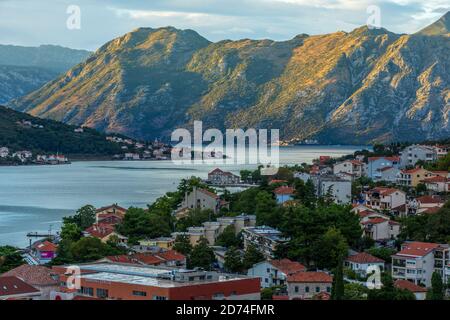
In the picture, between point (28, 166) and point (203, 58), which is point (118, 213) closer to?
point (28, 166)

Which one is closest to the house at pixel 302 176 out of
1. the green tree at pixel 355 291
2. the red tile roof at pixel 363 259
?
the red tile roof at pixel 363 259

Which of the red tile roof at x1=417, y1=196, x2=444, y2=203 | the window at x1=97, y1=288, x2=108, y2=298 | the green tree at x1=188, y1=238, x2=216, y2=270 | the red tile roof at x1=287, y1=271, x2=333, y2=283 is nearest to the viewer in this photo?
the window at x1=97, y1=288, x2=108, y2=298

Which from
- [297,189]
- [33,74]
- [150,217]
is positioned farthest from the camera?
[33,74]

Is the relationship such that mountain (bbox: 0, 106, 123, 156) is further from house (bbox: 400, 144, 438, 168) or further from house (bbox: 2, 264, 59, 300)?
house (bbox: 2, 264, 59, 300)

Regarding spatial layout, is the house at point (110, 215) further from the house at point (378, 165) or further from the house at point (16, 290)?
the house at point (16, 290)

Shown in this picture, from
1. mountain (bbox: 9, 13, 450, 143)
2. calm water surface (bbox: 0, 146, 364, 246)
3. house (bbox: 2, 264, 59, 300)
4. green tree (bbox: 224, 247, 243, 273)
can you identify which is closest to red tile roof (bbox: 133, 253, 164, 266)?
green tree (bbox: 224, 247, 243, 273)

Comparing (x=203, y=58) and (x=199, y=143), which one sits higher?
(x=203, y=58)

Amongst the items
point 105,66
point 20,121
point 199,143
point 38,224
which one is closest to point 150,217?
point 38,224
